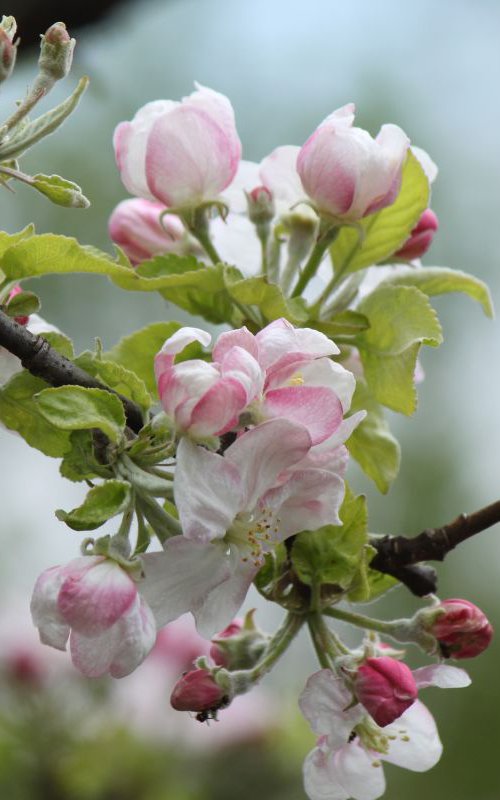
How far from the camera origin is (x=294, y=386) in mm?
517

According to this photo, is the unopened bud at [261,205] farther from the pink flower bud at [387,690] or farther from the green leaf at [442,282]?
the pink flower bud at [387,690]

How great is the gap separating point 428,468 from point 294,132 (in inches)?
76.9

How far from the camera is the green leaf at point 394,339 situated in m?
0.65

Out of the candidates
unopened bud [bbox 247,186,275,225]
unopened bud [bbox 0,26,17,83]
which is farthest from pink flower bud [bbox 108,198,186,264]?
unopened bud [bbox 0,26,17,83]

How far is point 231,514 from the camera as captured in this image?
50 centimetres

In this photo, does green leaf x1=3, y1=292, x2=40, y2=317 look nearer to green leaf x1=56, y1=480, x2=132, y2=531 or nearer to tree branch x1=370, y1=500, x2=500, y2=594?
green leaf x1=56, y1=480, x2=132, y2=531

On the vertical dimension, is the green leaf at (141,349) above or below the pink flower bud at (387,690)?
above

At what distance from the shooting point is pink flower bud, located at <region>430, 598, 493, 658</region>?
2.11 feet

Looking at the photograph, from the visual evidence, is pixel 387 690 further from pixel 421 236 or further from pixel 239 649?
pixel 421 236

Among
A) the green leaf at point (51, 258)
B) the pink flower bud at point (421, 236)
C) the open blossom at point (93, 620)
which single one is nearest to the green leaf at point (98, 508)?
the open blossom at point (93, 620)

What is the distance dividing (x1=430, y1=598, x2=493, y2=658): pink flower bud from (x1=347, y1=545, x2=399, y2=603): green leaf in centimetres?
4

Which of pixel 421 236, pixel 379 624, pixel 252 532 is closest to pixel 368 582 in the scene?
pixel 379 624

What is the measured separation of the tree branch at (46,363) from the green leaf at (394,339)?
177mm

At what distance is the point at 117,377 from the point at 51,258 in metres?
0.07
